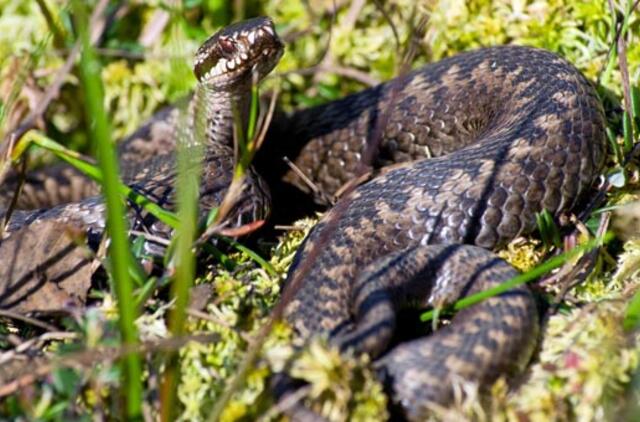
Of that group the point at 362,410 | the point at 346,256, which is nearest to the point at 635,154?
the point at 346,256

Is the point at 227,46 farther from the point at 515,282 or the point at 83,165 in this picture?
the point at 515,282

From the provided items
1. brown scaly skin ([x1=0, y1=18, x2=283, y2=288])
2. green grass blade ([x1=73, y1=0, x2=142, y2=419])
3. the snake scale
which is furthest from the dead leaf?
green grass blade ([x1=73, y1=0, x2=142, y2=419])

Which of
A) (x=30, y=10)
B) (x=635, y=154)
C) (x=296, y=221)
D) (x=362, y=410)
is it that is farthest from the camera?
(x=30, y=10)

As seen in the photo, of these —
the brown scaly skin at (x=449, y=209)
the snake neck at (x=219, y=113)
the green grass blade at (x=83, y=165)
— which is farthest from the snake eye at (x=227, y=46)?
the green grass blade at (x=83, y=165)

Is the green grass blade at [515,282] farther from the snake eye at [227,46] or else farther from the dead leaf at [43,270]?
the snake eye at [227,46]

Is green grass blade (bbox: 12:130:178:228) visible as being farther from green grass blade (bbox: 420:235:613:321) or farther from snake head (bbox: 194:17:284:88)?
snake head (bbox: 194:17:284:88)

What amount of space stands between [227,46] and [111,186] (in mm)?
2982

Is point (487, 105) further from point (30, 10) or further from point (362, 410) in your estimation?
point (30, 10)

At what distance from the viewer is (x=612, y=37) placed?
537 centimetres

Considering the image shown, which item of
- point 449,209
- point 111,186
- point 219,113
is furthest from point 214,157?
point 111,186

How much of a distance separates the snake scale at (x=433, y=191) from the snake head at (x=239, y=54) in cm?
1

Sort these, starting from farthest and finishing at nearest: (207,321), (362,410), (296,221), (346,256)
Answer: (296,221) → (346,256) → (207,321) → (362,410)

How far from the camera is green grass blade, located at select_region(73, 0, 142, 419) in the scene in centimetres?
253

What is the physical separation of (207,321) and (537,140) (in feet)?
6.28
